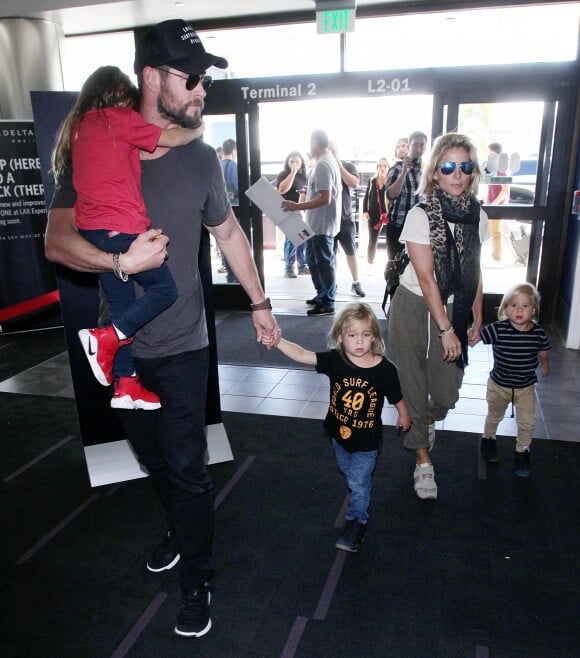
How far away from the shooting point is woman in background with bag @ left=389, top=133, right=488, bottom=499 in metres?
2.65

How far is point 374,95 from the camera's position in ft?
19.6

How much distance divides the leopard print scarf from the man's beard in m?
1.24

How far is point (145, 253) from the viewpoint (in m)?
1.70

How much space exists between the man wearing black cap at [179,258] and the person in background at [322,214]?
13.2 ft

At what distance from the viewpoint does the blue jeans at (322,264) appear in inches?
253

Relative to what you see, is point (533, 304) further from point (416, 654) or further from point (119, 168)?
point (119, 168)

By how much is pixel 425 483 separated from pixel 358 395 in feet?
2.84

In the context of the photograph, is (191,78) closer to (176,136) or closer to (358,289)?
(176,136)

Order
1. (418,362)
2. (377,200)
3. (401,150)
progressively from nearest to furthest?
1. (418,362)
2. (401,150)
3. (377,200)

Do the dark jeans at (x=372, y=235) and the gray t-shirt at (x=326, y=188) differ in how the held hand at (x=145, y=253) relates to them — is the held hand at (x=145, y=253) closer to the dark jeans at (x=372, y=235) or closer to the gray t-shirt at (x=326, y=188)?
the gray t-shirt at (x=326, y=188)

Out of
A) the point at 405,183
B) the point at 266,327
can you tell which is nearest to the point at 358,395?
the point at 266,327

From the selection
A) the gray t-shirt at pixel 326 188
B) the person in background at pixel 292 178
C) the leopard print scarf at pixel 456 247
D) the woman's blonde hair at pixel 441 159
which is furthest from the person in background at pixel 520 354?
the person in background at pixel 292 178

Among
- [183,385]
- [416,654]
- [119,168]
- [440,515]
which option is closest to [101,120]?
[119,168]

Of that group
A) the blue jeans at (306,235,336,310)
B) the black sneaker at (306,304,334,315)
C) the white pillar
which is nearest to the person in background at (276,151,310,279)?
the blue jeans at (306,235,336,310)
